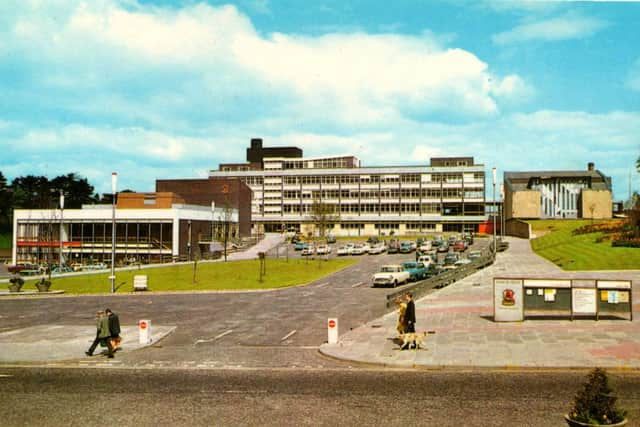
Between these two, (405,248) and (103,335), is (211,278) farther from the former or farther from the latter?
(405,248)

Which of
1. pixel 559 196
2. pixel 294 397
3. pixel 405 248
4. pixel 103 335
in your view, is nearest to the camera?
pixel 294 397

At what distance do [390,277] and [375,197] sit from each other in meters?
90.1

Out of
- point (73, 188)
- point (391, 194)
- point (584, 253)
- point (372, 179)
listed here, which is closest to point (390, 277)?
point (584, 253)

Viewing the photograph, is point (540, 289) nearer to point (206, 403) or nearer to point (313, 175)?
point (206, 403)

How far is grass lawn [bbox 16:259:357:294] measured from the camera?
4397 cm

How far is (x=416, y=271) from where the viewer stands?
4541 centimetres

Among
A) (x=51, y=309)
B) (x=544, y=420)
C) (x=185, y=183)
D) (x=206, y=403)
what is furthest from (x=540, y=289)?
(x=185, y=183)

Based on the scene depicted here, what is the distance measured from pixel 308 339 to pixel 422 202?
10707 centimetres

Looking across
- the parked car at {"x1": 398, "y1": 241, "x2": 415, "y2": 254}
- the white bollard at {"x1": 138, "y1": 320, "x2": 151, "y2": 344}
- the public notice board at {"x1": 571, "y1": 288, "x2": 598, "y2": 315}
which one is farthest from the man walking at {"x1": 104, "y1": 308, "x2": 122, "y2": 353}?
the parked car at {"x1": 398, "y1": 241, "x2": 415, "y2": 254}

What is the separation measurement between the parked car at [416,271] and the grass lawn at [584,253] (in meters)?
10.7

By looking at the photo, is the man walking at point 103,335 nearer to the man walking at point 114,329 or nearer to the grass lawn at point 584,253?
the man walking at point 114,329

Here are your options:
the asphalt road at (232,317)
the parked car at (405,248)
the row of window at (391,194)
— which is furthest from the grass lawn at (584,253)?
the row of window at (391,194)

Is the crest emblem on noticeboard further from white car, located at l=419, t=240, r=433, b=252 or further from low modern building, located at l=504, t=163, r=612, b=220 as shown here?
low modern building, located at l=504, t=163, r=612, b=220

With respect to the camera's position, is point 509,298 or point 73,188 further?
point 73,188
